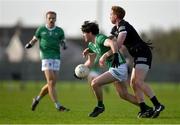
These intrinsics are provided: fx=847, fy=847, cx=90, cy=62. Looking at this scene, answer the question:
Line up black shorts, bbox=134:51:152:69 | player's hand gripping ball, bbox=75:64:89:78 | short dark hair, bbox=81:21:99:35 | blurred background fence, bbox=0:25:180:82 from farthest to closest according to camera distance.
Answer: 1. blurred background fence, bbox=0:25:180:82
2. player's hand gripping ball, bbox=75:64:89:78
3. black shorts, bbox=134:51:152:69
4. short dark hair, bbox=81:21:99:35

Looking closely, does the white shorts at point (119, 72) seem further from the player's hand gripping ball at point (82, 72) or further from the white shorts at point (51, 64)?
the white shorts at point (51, 64)

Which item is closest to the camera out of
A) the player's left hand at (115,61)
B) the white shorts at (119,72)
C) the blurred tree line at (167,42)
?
the player's left hand at (115,61)

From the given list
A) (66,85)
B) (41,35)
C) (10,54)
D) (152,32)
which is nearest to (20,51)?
(10,54)

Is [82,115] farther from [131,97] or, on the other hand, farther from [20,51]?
[20,51]

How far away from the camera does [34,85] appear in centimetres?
5566

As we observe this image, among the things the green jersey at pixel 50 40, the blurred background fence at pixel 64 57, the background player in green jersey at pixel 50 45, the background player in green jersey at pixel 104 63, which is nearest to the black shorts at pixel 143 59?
the background player in green jersey at pixel 104 63

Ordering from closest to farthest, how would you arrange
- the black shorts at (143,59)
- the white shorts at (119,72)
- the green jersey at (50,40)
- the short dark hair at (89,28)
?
the white shorts at (119,72) < the short dark hair at (89,28) < the black shorts at (143,59) < the green jersey at (50,40)

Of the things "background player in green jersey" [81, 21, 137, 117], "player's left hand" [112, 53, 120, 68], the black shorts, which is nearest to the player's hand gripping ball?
"background player in green jersey" [81, 21, 137, 117]

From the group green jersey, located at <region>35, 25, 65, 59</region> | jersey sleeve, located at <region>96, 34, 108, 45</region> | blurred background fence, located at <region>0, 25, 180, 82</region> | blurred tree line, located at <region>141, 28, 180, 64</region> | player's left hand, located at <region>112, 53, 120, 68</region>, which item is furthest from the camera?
blurred tree line, located at <region>141, 28, 180, 64</region>

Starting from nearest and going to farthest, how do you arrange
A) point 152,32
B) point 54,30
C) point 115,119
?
point 115,119 → point 54,30 → point 152,32

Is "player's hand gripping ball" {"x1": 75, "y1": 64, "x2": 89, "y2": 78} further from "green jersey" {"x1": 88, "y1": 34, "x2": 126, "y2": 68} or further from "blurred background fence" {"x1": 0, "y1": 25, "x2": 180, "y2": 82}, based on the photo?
"blurred background fence" {"x1": 0, "y1": 25, "x2": 180, "y2": 82}

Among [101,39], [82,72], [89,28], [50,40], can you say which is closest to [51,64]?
[50,40]

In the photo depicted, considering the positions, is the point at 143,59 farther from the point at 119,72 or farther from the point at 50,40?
the point at 50,40

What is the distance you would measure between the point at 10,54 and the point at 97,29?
89.4 m
